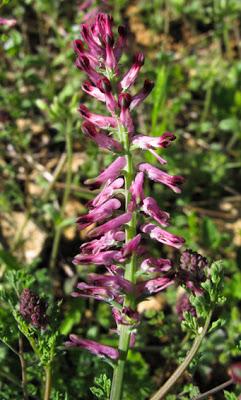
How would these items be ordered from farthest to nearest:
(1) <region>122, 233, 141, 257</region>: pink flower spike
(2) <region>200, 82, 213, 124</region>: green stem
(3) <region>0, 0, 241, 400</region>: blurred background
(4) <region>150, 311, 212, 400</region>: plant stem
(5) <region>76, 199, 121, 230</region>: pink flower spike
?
(2) <region>200, 82, 213, 124</region>: green stem < (3) <region>0, 0, 241, 400</region>: blurred background < (4) <region>150, 311, 212, 400</region>: plant stem < (5) <region>76, 199, 121, 230</region>: pink flower spike < (1) <region>122, 233, 141, 257</region>: pink flower spike

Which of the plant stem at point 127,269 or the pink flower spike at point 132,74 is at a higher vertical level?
the pink flower spike at point 132,74

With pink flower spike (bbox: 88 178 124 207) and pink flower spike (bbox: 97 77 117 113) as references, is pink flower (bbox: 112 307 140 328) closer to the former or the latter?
pink flower spike (bbox: 88 178 124 207)

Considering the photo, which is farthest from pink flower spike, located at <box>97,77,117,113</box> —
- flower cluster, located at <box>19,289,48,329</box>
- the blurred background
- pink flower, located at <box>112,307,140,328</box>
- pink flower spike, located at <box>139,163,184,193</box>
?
the blurred background

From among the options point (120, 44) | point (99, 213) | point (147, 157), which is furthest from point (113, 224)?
point (147, 157)

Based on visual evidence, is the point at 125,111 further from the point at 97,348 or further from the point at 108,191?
the point at 97,348

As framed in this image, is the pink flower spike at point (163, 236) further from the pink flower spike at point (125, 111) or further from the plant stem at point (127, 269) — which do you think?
the pink flower spike at point (125, 111)

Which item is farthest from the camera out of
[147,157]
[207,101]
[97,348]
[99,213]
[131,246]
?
[207,101]

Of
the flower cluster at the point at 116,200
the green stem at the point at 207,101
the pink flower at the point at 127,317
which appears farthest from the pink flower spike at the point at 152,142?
the green stem at the point at 207,101

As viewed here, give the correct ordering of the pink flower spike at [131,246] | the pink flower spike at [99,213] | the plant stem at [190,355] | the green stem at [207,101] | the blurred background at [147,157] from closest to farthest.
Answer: the pink flower spike at [131,246], the pink flower spike at [99,213], the plant stem at [190,355], the blurred background at [147,157], the green stem at [207,101]

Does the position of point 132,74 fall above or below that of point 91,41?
below
